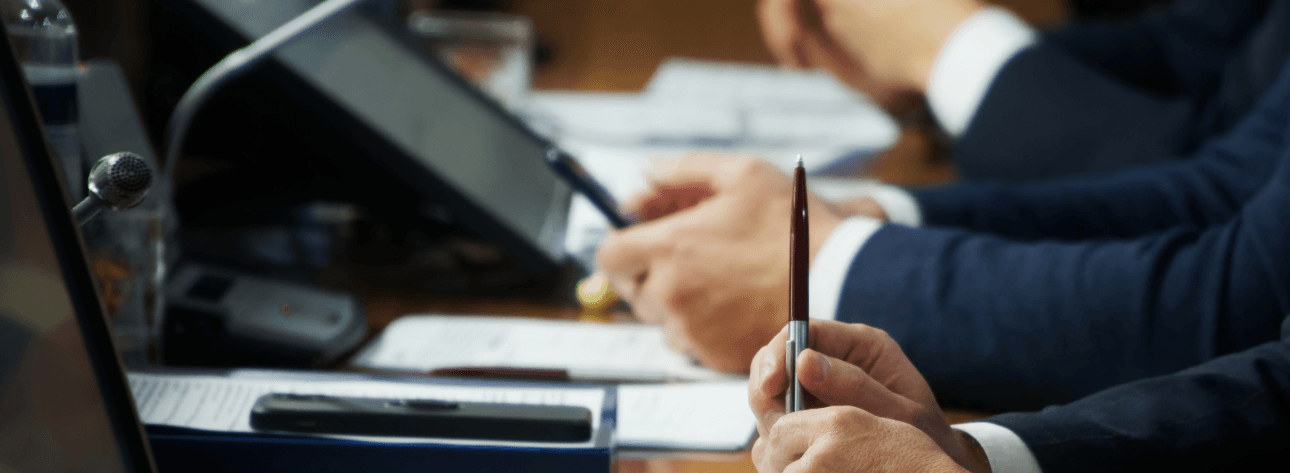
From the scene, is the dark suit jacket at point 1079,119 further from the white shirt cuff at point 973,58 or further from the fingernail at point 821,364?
the fingernail at point 821,364

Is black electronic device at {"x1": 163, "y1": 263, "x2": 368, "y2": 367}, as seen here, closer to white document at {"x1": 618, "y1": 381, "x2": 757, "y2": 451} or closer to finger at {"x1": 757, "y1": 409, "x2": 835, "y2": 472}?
white document at {"x1": 618, "y1": 381, "x2": 757, "y2": 451}

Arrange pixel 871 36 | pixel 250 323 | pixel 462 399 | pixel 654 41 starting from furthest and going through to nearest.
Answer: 1. pixel 654 41
2. pixel 871 36
3. pixel 250 323
4. pixel 462 399

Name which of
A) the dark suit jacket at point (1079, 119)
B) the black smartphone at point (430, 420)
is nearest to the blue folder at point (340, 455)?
the black smartphone at point (430, 420)

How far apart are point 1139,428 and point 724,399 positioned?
145 millimetres

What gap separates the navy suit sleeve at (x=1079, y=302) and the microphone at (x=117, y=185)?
0.23 metres

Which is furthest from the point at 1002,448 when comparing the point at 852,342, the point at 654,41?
the point at 654,41

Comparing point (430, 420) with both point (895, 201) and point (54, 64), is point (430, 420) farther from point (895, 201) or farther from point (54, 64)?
point (895, 201)

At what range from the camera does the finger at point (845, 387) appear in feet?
0.70

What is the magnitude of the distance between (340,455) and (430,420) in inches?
1.2

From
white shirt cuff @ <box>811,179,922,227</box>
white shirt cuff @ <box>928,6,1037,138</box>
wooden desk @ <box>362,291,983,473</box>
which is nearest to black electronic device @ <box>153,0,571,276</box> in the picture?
wooden desk @ <box>362,291,983,473</box>

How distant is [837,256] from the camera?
38 cm

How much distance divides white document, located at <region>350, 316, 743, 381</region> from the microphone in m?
0.18

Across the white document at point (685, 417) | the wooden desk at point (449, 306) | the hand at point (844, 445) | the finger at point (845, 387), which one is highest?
the finger at point (845, 387)

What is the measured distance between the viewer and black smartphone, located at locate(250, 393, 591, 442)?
0.30m
